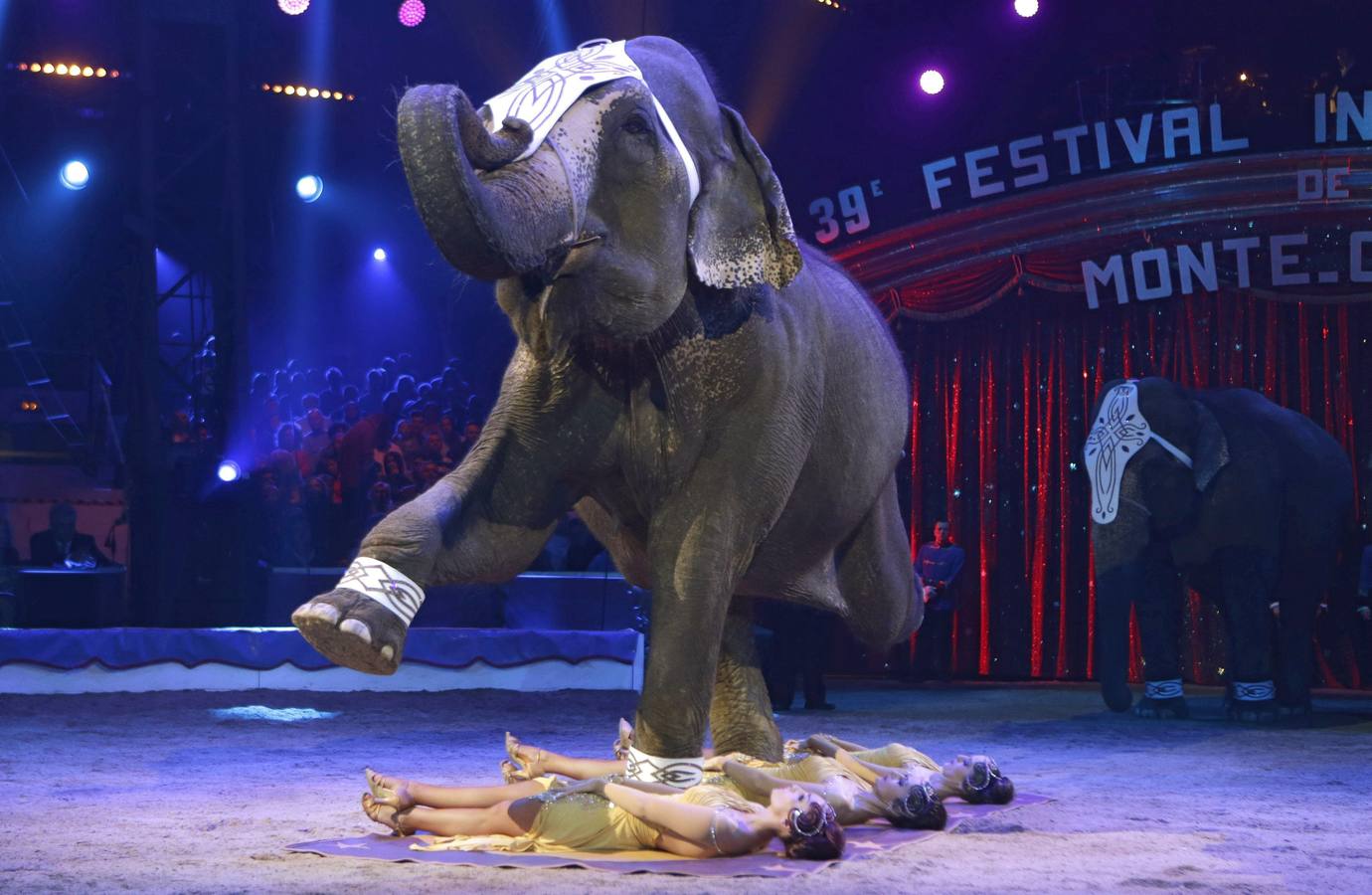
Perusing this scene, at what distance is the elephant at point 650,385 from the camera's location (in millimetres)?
3391

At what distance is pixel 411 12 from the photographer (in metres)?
12.1

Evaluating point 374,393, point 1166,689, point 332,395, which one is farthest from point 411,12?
point 1166,689

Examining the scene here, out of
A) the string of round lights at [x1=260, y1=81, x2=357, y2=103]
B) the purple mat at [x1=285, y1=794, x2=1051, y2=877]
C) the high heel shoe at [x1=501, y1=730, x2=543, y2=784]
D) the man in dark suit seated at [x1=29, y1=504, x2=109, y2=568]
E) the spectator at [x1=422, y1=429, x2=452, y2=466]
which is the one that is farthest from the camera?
the string of round lights at [x1=260, y1=81, x2=357, y2=103]

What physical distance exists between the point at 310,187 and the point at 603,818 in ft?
39.3

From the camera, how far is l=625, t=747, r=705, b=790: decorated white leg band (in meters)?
3.88

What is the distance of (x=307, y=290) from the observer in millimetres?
15805

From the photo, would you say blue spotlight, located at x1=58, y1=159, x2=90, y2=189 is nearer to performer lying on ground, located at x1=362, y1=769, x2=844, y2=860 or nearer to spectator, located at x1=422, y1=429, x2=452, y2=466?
spectator, located at x1=422, y1=429, x2=452, y2=466

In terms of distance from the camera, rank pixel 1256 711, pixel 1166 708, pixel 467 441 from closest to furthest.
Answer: pixel 1256 711
pixel 1166 708
pixel 467 441

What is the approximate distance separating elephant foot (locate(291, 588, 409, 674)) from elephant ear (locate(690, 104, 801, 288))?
1105mm

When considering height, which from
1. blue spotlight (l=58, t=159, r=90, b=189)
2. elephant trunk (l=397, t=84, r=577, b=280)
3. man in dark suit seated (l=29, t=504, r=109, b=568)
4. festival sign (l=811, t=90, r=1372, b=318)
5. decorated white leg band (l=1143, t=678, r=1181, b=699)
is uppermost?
blue spotlight (l=58, t=159, r=90, b=189)

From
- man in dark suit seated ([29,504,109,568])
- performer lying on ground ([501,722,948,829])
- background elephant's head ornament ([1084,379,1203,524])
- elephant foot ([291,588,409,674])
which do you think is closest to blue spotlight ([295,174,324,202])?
man in dark suit seated ([29,504,109,568])

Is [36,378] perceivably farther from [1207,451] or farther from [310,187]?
[1207,451]

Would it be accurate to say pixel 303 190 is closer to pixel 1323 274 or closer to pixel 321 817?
pixel 1323 274

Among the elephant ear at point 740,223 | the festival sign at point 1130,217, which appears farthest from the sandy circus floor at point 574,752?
the festival sign at point 1130,217
